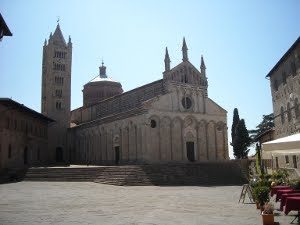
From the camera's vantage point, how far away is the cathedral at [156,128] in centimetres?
3403

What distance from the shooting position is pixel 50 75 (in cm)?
5034

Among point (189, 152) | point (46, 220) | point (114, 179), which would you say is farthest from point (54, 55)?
point (46, 220)

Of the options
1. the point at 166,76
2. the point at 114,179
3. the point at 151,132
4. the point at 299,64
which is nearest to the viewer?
the point at 299,64

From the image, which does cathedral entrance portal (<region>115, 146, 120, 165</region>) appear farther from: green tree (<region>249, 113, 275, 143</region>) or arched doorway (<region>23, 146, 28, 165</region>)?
green tree (<region>249, 113, 275, 143</region>)

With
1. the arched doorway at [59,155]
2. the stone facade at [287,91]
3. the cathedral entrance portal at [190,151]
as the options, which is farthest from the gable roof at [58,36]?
the stone facade at [287,91]

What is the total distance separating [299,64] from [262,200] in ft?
46.6

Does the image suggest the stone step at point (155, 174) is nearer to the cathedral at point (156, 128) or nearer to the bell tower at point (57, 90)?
the cathedral at point (156, 128)

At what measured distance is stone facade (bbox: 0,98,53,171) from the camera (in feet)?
109

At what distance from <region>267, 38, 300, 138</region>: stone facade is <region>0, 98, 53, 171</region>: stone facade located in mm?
24698

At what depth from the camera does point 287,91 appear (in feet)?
80.6

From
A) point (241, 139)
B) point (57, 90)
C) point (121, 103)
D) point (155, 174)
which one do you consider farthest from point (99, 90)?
point (155, 174)

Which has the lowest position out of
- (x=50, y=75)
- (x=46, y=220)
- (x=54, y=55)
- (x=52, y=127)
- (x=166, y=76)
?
(x=46, y=220)

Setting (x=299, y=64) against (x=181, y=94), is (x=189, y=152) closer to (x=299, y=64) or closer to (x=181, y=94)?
(x=181, y=94)

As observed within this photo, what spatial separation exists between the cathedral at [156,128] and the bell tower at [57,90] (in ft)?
0.51
